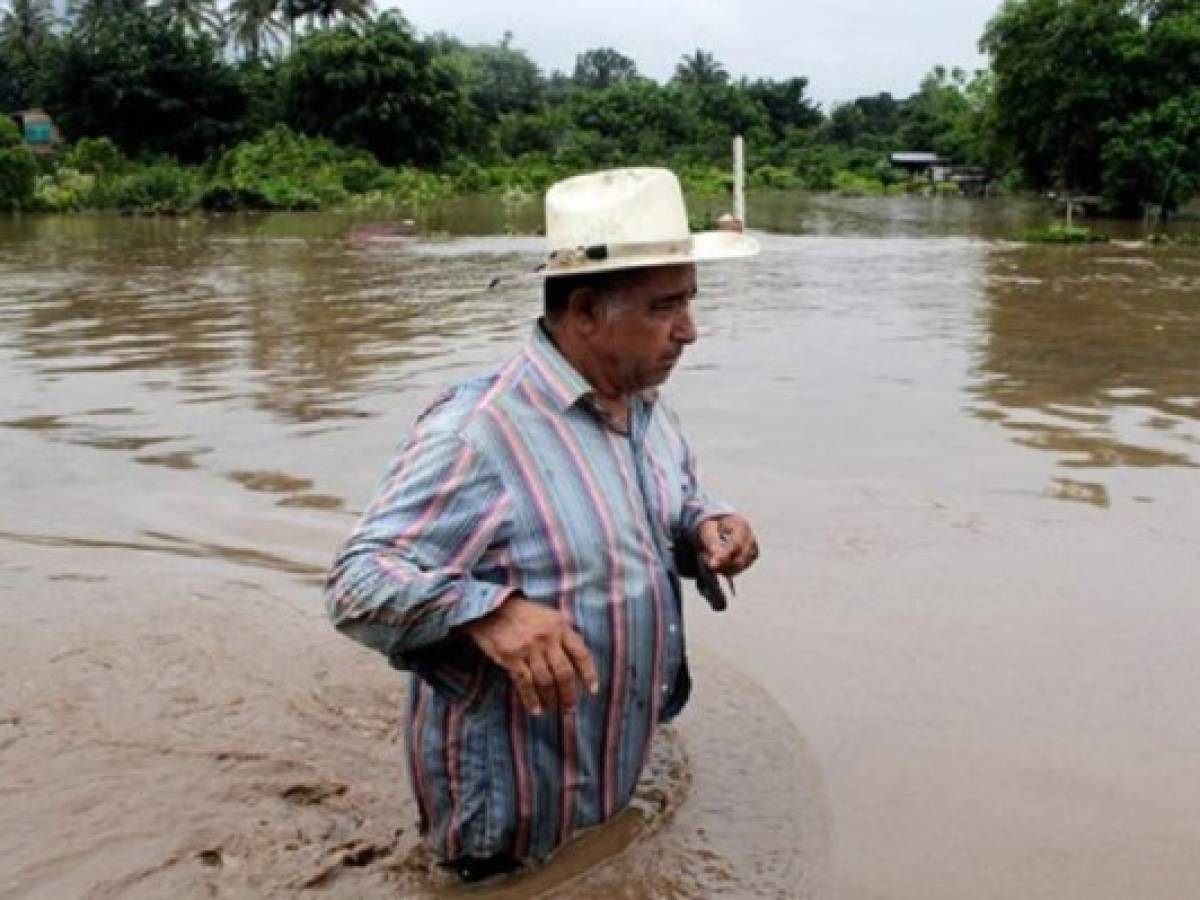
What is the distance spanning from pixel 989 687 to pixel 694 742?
35.1 inches

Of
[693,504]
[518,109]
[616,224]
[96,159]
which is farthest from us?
[518,109]

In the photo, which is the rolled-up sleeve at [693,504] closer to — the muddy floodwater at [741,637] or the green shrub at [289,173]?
the muddy floodwater at [741,637]

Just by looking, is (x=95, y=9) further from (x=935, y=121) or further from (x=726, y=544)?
(x=726, y=544)

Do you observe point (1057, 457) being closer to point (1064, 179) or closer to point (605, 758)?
point (605, 758)

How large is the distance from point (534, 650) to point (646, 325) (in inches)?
22.2

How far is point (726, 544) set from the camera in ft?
7.59

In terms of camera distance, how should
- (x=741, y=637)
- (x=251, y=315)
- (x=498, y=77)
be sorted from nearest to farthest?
(x=741, y=637)
(x=251, y=315)
(x=498, y=77)

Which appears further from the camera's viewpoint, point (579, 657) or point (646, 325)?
point (646, 325)

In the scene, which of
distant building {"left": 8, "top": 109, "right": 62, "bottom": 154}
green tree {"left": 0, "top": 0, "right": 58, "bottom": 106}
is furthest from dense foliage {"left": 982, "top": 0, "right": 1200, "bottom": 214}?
green tree {"left": 0, "top": 0, "right": 58, "bottom": 106}

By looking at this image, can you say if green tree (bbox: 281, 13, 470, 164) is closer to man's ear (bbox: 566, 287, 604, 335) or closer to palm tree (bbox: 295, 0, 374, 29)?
palm tree (bbox: 295, 0, 374, 29)

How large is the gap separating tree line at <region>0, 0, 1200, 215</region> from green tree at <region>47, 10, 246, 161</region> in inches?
2.9

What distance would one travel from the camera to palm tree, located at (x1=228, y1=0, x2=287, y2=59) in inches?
2343

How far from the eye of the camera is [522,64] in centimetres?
9456

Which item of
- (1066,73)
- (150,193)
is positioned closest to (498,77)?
(150,193)
